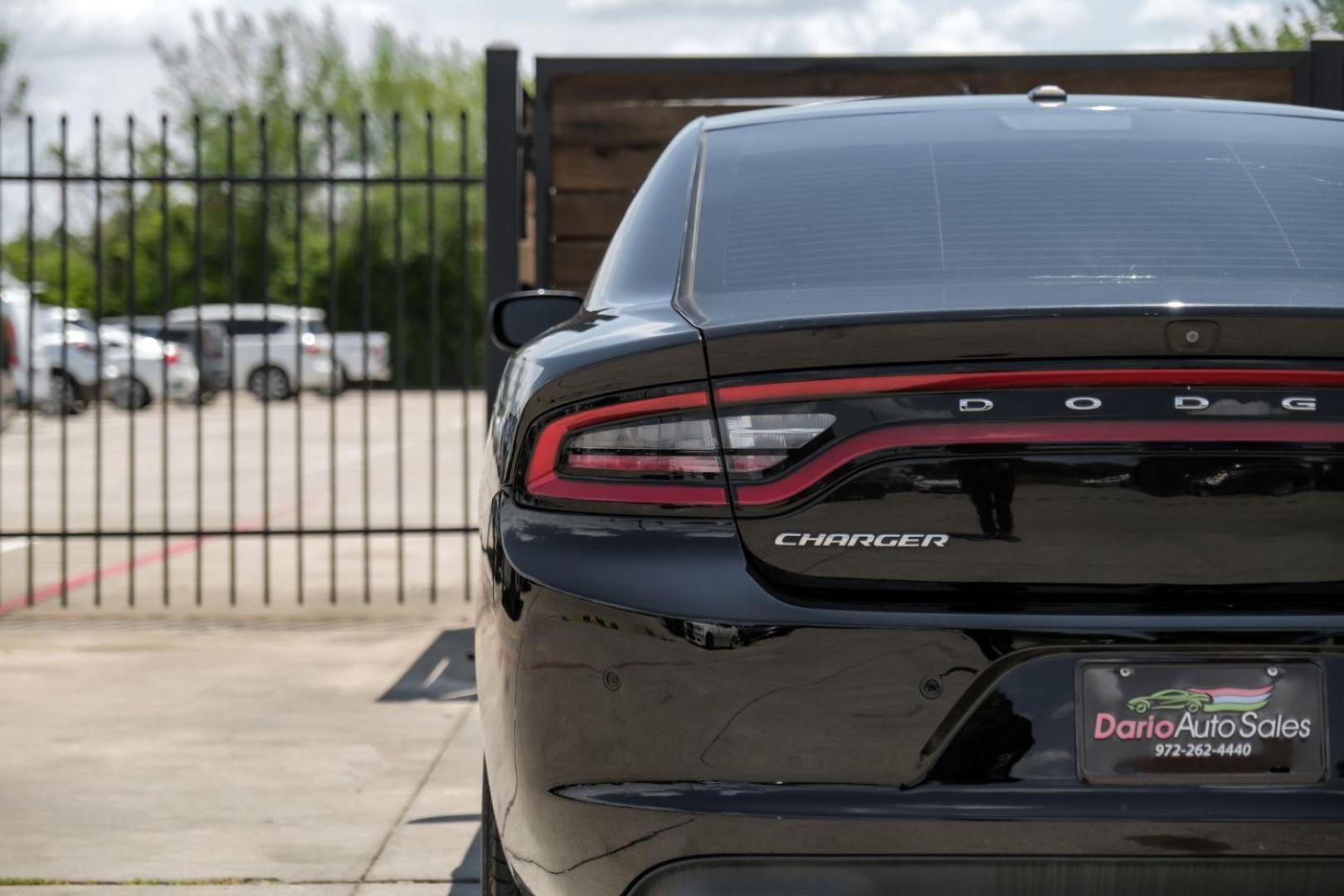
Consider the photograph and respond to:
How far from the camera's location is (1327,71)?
677 cm

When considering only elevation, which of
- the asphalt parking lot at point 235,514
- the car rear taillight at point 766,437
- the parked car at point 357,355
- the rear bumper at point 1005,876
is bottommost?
the parked car at point 357,355

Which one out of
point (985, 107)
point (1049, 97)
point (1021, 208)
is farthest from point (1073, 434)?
point (1049, 97)

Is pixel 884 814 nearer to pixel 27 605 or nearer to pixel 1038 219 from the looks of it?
pixel 1038 219

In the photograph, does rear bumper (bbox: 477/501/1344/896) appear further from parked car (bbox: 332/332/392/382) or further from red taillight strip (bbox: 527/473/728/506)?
parked car (bbox: 332/332/392/382)

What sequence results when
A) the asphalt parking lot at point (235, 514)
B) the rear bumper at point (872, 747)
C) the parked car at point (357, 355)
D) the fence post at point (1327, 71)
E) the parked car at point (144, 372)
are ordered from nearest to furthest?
1. the rear bumper at point (872, 747)
2. the fence post at point (1327, 71)
3. the asphalt parking lot at point (235, 514)
4. the parked car at point (144, 372)
5. the parked car at point (357, 355)

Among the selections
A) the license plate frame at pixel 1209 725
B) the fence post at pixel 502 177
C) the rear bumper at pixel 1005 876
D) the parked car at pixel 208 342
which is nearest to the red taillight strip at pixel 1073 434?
the license plate frame at pixel 1209 725

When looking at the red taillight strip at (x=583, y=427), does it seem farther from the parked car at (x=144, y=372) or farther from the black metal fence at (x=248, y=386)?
the parked car at (x=144, y=372)

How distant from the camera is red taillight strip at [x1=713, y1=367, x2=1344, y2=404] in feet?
7.30

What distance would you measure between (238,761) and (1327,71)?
16.1ft

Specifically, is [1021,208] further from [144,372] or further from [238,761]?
[144,372]

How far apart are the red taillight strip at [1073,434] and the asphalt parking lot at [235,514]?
230 inches

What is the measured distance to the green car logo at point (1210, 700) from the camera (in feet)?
7.14

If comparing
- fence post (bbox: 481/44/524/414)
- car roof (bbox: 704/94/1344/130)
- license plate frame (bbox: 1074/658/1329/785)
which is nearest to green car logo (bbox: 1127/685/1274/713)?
license plate frame (bbox: 1074/658/1329/785)

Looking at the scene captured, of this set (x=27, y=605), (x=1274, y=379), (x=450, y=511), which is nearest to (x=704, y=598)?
(x=1274, y=379)
